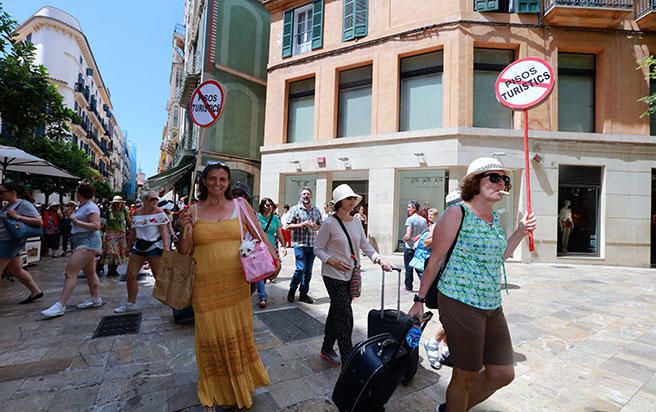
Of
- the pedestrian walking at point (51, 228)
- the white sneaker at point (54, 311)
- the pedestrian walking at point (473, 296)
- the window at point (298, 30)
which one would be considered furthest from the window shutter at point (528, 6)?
the pedestrian walking at point (51, 228)

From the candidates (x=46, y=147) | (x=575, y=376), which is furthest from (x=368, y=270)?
(x=46, y=147)

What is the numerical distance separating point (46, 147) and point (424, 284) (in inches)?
670

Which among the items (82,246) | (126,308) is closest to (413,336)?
(126,308)

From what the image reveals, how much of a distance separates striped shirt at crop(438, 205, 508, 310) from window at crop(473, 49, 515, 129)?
1062cm

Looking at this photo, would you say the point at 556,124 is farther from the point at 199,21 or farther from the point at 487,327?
the point at 199,21

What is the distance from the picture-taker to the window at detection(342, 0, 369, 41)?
12.9 metres

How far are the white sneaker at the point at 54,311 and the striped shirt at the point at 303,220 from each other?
11.2ft

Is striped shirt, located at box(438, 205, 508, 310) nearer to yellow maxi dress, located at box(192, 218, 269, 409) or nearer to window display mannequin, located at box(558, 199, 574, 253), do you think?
yellow maxi dress, located at box(192, 218, 269, 409)

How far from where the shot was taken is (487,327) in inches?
80.7

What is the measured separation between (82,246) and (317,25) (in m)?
13.1

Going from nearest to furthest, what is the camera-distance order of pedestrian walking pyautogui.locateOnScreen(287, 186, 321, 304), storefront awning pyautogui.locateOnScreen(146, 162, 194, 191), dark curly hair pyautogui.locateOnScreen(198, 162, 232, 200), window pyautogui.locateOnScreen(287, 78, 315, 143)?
1. dark curly hair pyautogui.locateOnScreen(198, 162, 232, 200)
2. pedestrian walking pyautogui.locateOnScreen(287, 186, 321, 304)
3. window pyautogui.locateOnScreen(287, 78, 315, 143)
4. storefront awning pyautogui.locateOnScreen(146, 162, 194, 191)

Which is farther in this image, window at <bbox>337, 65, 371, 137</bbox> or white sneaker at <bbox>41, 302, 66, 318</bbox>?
window at <bbox>337, 65, 371, 137</bbox>

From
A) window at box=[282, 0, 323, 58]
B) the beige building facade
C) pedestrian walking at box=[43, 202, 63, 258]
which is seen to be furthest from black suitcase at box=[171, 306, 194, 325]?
window at box=[282, 0, 323, 58]

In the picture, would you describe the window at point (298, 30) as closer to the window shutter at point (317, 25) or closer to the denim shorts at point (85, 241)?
the window shutter at point (317, 25)
